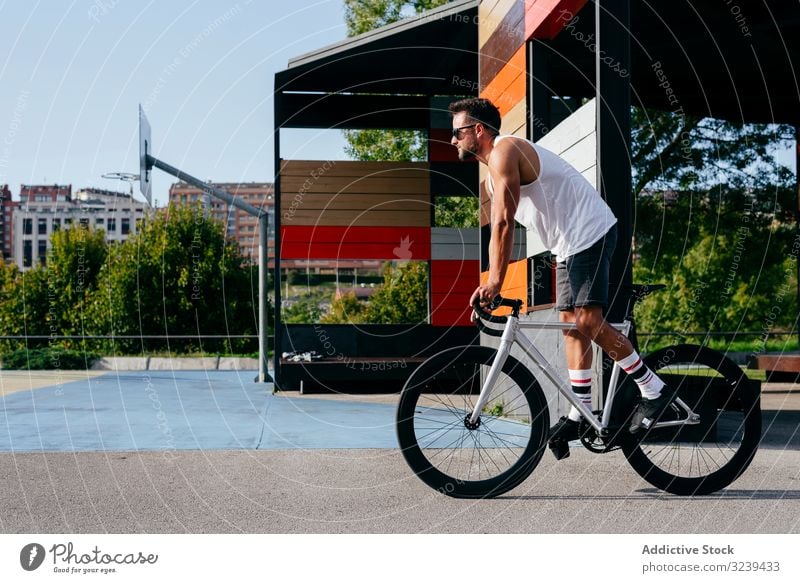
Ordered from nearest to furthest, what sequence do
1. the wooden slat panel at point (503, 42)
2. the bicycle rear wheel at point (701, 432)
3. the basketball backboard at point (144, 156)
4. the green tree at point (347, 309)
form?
the bicycle rear wheel at point (701, 432) → the wooden slat panel at point (503, 42) → the basketball backboard at point (144, 156) → the green tree at point (347, 309)

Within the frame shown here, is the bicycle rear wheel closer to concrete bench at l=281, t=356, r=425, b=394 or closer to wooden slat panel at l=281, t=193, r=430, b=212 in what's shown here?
concrete bench at l=281, t=356, r=425, b=394

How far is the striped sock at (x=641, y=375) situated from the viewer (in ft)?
15.0

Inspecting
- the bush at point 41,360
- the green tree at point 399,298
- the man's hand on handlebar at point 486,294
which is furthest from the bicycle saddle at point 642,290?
the bush at point 41,360

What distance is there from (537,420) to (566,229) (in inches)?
36.7

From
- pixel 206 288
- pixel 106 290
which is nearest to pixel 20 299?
pixel 106 290

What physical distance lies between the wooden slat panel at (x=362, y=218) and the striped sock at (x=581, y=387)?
8371 mm

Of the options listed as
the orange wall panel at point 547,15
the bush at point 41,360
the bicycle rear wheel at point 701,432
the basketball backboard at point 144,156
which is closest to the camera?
the bicycle rear wheel at point 701,432

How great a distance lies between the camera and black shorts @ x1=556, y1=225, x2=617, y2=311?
14.6 feet

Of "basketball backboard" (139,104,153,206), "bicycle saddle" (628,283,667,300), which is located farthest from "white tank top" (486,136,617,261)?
"basketball backboard" (139,104,153,206)

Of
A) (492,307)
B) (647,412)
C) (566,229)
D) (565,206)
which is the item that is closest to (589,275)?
(566,229)

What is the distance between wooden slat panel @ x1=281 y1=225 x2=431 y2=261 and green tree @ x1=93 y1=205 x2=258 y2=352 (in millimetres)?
17438

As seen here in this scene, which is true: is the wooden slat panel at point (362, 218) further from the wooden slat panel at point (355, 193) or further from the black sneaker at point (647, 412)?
the black sneaker at point (647, 412)

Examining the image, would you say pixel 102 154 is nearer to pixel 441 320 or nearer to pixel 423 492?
pixel 423 492
